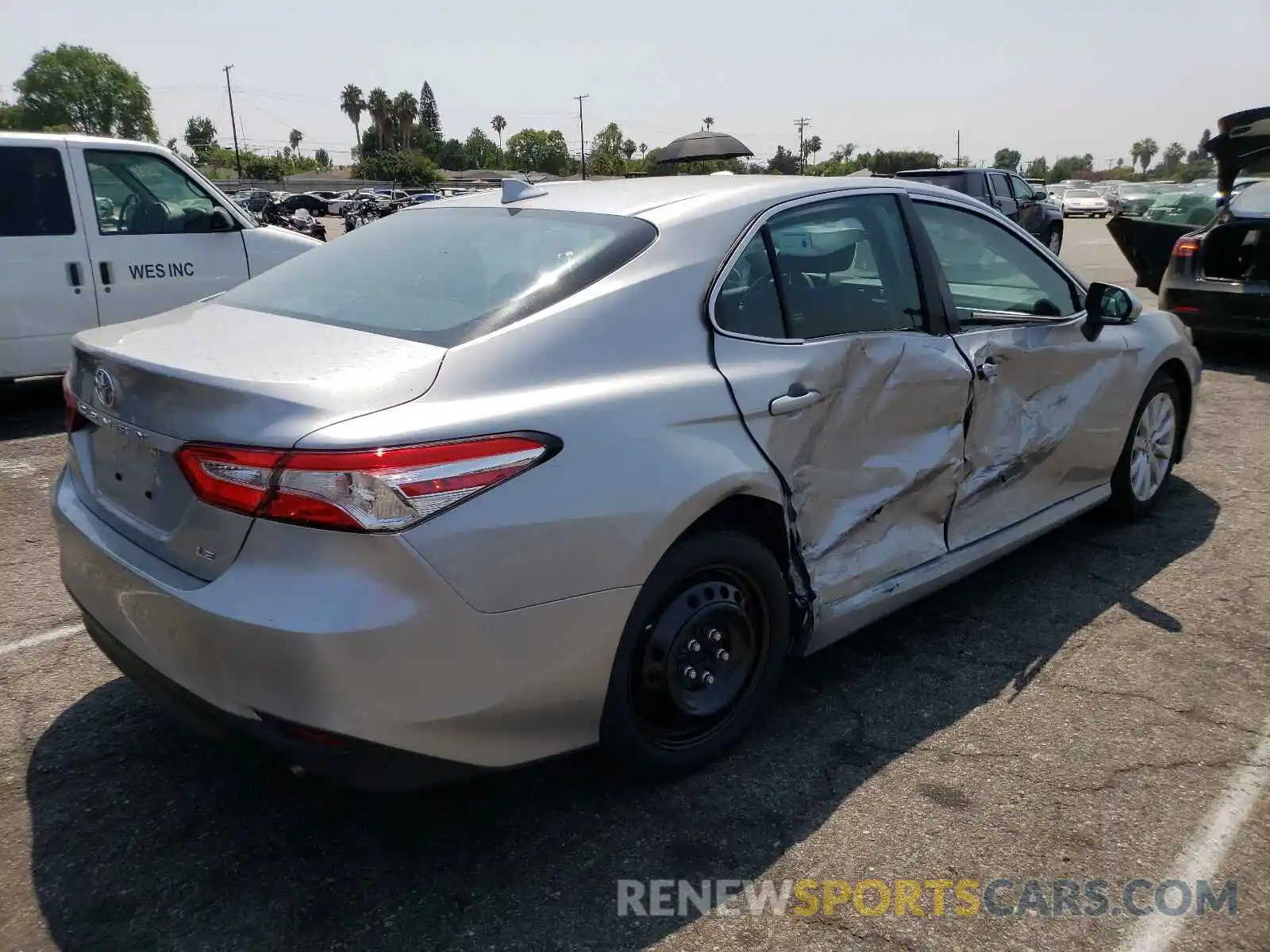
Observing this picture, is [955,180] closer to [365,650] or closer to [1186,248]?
[1186,248]

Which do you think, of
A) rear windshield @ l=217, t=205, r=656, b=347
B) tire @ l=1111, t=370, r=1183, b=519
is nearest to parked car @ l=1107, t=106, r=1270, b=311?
tire @ l=1111, t=370, r=1183, b=519

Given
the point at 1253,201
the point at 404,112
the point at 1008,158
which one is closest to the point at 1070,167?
the point at 1008,158

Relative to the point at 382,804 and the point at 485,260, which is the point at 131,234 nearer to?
the point at 485,260

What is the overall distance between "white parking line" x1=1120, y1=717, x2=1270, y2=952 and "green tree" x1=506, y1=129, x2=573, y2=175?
13761 centimetres

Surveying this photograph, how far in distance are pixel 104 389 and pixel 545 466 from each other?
3.94 ft

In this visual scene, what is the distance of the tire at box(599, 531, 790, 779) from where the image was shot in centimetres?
255

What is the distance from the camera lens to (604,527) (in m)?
2.31

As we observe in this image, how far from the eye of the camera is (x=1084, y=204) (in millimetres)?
44281

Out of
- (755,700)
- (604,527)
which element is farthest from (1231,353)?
(604,527)

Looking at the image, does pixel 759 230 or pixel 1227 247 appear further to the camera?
pixel 1227 247

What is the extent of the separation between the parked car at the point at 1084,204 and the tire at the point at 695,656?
152ft

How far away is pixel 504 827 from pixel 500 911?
32cm

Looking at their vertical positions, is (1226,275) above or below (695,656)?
above

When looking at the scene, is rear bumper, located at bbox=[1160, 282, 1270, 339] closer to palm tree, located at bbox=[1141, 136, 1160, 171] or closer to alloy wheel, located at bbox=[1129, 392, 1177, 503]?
alloy wheel, located at bbox=[1129, 392, 1177, 503]
